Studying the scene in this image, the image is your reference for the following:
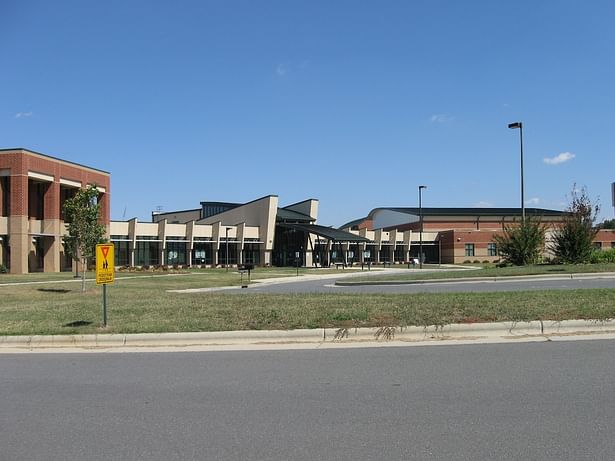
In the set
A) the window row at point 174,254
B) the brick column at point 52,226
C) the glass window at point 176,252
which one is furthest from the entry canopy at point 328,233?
the brick column at point 52,226

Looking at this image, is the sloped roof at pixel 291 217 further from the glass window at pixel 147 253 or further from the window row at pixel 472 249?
the window row at pixel 472 249

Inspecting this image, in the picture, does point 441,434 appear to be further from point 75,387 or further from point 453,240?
point 453,240

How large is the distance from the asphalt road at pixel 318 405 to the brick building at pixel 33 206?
39621 mm

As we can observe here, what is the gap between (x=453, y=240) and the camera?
81.4 m

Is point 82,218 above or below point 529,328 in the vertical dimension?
above

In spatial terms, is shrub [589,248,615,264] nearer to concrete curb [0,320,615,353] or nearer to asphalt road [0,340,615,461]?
concrete curb [0,320,615,353]

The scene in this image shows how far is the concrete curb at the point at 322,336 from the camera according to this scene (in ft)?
33.0

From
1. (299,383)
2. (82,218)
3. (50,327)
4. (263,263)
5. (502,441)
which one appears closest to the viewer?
(502,441)

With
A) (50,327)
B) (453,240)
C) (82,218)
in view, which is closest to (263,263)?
(453,240)

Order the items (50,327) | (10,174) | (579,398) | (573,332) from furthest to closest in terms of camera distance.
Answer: (10,174) → (50,327) → (573,332) → (579,398)

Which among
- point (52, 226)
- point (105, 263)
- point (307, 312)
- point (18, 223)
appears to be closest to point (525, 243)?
point (307, 312)

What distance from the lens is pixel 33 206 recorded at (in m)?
48.3

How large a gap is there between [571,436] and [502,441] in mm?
663

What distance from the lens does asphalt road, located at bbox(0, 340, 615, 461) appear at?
4.79 m
